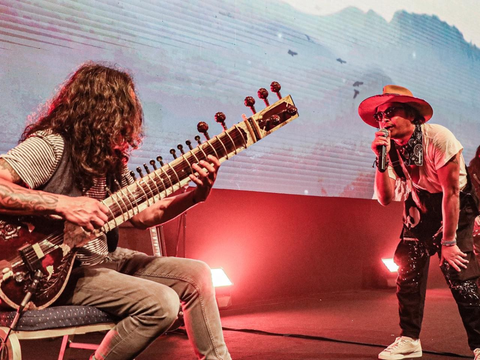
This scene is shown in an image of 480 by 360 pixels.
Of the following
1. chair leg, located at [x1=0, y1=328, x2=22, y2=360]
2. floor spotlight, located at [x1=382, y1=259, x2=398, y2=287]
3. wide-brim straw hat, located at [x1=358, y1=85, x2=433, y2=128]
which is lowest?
floor spotlight, located at [x1=382, y1=259, x2=398, y2=287]

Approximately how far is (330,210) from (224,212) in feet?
4.84

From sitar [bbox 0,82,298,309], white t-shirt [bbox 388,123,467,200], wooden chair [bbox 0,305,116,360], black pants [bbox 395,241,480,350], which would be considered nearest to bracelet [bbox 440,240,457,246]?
black pants [bbox 395,241,480,350]

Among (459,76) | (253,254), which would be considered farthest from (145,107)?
(459,76)

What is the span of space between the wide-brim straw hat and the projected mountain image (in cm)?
133

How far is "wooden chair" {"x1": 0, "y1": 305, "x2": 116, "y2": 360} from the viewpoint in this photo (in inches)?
55.7

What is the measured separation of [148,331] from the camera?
159 centimetres

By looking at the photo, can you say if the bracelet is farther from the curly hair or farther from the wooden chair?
the wooden chair

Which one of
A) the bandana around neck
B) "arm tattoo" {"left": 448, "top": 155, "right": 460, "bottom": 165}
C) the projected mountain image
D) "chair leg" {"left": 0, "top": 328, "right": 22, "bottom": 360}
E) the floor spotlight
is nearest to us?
"chair leg" {"left": 0, "top": 328, "right": 22, "bottom": 360}

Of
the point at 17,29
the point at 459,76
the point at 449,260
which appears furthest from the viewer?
the point at 459,76

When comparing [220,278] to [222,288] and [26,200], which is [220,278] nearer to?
[222,288]

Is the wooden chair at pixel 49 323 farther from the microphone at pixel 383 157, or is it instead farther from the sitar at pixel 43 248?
the microphone at pixel 383 157

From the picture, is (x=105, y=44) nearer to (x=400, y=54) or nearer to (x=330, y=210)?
(x=330, y=210)

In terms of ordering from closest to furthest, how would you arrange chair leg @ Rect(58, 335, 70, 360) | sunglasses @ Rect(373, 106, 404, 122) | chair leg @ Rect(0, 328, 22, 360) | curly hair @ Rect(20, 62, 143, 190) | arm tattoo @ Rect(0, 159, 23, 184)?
chair leg @ Rect(0, 328, 22, 360) → arm tattoo @ Rect(0, 159, 23, 184) → curly hair @ Rect(20, 62, 143, 190) → chair leg @ Rect(58, 335, 70, 360) → sunglasses @ Rect(373, 106, 404, 122)

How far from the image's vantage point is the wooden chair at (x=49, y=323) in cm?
142
